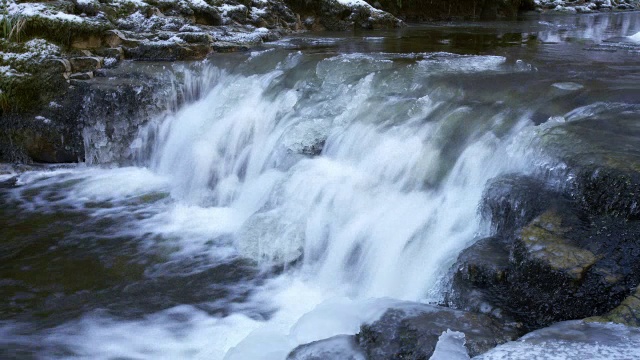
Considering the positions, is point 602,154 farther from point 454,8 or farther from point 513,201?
point 454,8

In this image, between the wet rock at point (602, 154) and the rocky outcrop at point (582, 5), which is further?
the rocky outcrop at point (582, 5)

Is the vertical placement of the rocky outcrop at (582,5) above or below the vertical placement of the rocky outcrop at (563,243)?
above

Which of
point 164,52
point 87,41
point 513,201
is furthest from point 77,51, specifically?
point 513,201

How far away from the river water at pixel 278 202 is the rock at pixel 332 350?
0.33 meters

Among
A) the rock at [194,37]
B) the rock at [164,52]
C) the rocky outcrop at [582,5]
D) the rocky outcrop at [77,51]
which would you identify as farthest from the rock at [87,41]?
the rocky outcrop at [582,5]

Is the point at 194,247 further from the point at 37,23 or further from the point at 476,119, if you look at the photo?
the point at 37,23

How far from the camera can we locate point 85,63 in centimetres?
870

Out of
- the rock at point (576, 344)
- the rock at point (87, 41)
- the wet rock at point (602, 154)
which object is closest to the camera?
the rock at point (576, 344)

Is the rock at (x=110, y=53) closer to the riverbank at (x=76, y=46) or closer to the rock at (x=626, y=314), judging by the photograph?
the riverbank at (x=76, y=46)

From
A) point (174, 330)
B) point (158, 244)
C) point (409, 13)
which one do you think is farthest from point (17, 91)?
point (409, 13)

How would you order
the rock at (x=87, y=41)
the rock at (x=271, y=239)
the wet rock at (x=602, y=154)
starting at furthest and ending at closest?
the rock at (x=87, y=41) → the rock at (x=271, y=239) → the wet rock at (x=602, y=154)

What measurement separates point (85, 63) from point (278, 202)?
14.8 ft

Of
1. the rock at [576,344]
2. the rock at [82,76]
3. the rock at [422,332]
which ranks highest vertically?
the rock at [82,76]

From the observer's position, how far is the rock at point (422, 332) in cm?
302
